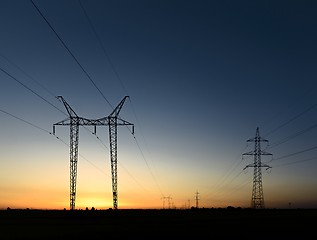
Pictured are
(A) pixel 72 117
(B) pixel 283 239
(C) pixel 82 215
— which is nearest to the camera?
(B) pixel 283 239

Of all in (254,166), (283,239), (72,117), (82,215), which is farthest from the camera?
(254,166)

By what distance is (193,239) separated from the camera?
39656 mm

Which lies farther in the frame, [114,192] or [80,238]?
[114,192]

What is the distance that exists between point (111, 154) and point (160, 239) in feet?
97.9

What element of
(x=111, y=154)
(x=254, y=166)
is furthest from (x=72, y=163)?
(x=254, y=166)

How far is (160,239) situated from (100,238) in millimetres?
5293

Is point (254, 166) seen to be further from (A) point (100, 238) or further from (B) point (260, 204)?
(A) point (100, 238)

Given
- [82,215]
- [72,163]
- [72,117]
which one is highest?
[72,117]

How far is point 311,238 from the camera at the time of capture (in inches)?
1555

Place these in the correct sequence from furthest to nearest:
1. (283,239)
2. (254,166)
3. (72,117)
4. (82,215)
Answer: (254,166) → (82,215) → (72,117) → (283,239)

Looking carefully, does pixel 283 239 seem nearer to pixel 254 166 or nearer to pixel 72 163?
pixel 72 163

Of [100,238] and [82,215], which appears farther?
[82,215]

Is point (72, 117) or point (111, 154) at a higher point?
point (72, 117)

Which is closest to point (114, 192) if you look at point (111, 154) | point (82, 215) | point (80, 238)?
point (111, 154)
